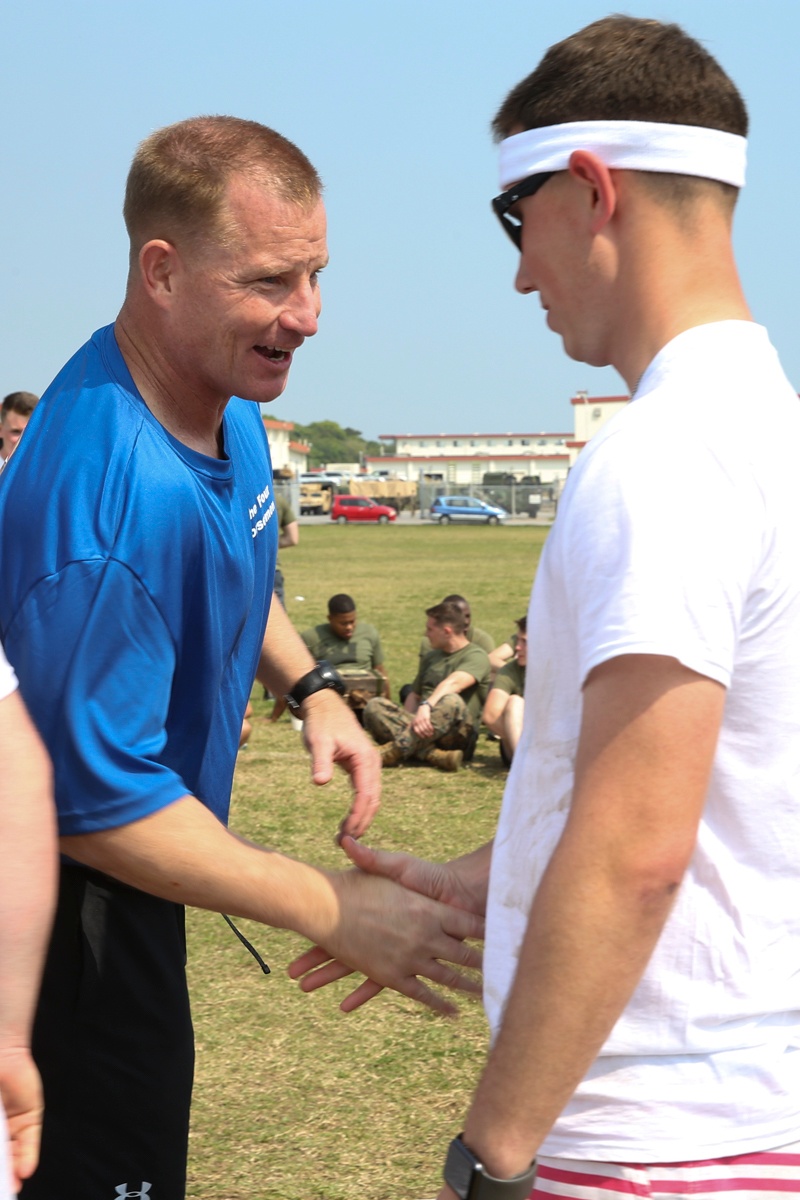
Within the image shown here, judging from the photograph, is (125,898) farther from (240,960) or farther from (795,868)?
(240,960)

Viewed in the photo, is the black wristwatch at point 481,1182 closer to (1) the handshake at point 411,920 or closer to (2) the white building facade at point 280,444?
(1) the handshake at point 411,920

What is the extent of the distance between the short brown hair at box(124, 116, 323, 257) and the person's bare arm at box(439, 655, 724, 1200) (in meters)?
1.45

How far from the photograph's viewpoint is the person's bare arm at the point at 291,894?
2.23 m

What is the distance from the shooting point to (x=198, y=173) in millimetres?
2479

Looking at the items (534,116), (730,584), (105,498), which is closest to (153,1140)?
(105,498)

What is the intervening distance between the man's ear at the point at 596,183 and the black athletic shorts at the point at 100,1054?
1.54 m

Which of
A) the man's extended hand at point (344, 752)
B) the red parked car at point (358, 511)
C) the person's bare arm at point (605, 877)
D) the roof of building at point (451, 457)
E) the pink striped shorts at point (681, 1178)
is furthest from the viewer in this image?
the roof of building at point (451, 457)

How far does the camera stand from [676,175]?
160 centimetres

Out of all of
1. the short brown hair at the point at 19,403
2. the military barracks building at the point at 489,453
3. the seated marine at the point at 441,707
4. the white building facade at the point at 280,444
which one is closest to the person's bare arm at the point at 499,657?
the seated marine at the point at 441,707

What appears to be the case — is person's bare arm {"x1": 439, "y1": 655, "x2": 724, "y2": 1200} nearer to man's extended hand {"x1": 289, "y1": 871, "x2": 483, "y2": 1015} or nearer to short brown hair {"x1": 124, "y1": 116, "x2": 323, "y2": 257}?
man's extended hand {"x1": 289, "y1": 871, "x2": 483, "y2": 1015}

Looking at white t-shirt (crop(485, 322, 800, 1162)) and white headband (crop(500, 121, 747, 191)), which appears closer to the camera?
white t-shirt (crop(485, 322, 800, 1162))

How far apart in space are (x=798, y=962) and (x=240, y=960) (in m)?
4.65

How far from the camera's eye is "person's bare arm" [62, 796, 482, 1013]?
2227 mm

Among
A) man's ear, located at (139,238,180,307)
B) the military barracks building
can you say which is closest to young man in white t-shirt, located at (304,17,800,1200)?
man's ear, located at (139,238,180,307)
